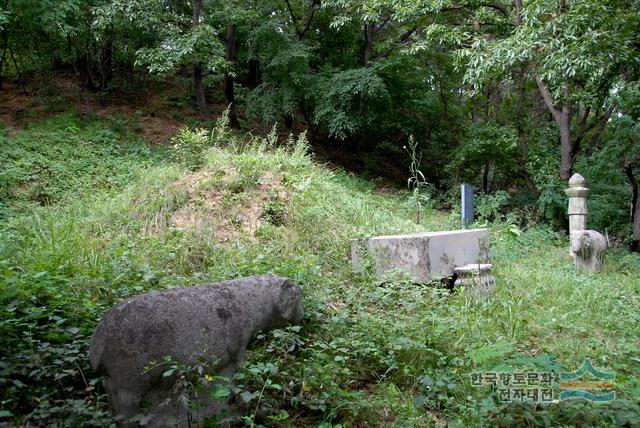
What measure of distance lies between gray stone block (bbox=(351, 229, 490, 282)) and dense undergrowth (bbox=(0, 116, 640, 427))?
165 mm

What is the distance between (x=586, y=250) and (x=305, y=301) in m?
4.62

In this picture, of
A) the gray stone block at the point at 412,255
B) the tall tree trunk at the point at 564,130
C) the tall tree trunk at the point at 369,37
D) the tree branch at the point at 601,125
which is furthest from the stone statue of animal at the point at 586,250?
the tall tree trunk at the point at 369,37

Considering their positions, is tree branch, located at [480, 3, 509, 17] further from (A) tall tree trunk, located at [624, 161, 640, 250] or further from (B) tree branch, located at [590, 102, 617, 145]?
(A) tall tree trunk, located at [624, 161, 640, 250]

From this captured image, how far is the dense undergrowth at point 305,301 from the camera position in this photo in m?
2.43

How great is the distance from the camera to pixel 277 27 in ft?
37.5

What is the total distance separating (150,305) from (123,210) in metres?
3.76

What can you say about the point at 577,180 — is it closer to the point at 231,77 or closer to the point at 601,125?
the point at 601,125

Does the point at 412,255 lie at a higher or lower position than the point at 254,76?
lower

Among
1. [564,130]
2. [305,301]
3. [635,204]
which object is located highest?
[564,130]

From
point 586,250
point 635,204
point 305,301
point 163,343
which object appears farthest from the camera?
point 635,204

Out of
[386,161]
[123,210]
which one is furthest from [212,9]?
[123,210]

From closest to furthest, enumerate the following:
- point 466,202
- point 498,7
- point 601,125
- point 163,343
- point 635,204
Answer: point 163,343, point 466,202, point 635,204, point 498,7, point 601,125

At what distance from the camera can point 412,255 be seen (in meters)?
4.80

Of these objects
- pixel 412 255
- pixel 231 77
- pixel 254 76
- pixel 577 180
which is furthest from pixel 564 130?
pixel 254 76
